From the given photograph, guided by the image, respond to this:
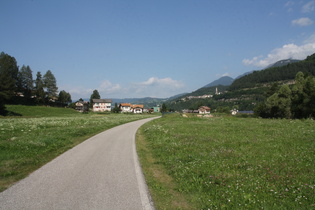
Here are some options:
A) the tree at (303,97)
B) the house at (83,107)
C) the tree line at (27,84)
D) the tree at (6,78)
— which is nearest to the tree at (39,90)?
the tree line at (27,84)

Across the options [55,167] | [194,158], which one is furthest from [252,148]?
[55,167]

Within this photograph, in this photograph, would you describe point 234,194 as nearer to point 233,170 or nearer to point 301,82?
point 233,170

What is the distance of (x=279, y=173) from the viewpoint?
7.59 meters

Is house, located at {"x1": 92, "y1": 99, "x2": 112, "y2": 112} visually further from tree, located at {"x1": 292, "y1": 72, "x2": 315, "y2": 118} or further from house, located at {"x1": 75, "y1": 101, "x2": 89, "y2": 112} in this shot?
tree, located at {"x1": 292, "y1": 72, "x2": 315, "y2": 118}

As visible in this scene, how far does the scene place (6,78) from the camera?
2904 inches

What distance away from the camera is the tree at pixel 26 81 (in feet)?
323

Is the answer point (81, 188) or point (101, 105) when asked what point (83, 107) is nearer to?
point (101, 105)

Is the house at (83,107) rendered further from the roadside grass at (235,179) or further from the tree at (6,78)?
the roadside grass at (235,179)

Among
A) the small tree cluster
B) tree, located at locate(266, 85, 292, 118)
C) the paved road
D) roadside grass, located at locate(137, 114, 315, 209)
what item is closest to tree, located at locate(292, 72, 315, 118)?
the small tree cluster

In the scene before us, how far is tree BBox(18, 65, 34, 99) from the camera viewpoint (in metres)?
98.4

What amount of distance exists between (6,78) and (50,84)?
3337 centimetres

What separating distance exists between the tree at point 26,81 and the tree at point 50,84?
6663 millimetres

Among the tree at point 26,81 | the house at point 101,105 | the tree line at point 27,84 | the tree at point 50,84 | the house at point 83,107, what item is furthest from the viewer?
the house at point 101,105

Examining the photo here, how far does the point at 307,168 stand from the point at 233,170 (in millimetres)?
2720
